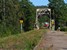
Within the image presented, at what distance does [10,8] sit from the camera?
1827 inches

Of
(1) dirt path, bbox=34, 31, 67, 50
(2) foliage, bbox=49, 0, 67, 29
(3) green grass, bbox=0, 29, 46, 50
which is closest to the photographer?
(3) green grass, bbox=0, 29, 46, 50

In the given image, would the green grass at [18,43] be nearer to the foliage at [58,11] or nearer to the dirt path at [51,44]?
the dirt path at [51,44]

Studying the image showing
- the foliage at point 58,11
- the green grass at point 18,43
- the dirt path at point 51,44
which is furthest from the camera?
the foliage at point 58,11

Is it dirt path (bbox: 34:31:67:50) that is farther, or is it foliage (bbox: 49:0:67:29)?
foliage (bbox: 49:0:67:29)

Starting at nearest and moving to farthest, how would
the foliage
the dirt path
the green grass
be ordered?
the green grass, the dirt path, the foliage

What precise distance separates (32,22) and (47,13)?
5.49 meters

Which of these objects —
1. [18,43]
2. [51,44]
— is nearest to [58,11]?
[51,44]

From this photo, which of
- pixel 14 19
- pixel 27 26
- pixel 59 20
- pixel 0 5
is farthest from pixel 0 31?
pixel 59 20

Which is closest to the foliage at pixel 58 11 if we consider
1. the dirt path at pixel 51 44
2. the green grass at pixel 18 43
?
the dirt path at pixel 51 44

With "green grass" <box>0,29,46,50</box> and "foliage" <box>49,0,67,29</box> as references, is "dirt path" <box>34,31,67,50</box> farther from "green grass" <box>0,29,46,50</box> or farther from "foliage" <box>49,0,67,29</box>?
"foliage" <box>49,0,67,29</box>

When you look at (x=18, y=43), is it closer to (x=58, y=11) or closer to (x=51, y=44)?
(x=51, y=44)

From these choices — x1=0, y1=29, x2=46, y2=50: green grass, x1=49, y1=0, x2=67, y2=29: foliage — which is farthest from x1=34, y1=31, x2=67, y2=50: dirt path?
x1=49, y1=0, x2=67, y2=29: foliage

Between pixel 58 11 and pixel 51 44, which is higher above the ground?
pixel 58 11

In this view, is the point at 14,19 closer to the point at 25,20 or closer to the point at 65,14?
the point at 25,20
